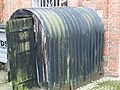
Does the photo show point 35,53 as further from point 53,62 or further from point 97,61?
point 97,61

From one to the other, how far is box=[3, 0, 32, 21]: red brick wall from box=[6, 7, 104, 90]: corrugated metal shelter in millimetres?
3531

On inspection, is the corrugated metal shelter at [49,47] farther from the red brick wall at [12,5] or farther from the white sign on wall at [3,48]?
the red brick wall at [12,5]

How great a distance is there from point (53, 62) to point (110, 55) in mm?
2115

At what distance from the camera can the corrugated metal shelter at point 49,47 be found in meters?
6.44

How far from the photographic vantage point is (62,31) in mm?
6660

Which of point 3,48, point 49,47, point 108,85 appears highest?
point 49,47

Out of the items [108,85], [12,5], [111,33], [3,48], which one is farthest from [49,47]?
[12,5]

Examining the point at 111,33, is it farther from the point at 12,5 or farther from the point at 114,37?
the point at 12,5

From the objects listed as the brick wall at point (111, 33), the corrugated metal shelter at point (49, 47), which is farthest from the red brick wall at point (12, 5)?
the corrugated metal shelter at point (49, 47)

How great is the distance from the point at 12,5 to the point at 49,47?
206 inches

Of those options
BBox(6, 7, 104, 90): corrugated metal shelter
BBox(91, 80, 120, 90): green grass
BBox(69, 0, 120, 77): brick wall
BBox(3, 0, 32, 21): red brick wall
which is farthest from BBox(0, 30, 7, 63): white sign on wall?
BBox(91, 80, 120, 90): green grass

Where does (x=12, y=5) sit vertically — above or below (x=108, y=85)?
above

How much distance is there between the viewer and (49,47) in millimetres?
6402

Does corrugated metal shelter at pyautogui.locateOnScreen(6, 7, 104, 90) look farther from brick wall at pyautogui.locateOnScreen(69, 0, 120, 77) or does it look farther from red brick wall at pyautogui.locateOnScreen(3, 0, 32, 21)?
red brick wall at pyautogui.locateOnScreen(3, 0, 32, 21)
